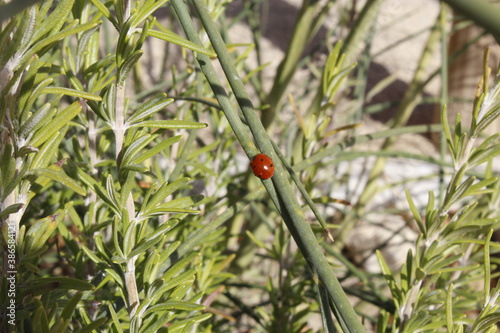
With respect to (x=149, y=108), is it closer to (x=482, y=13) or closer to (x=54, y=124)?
(x=54, y=124)

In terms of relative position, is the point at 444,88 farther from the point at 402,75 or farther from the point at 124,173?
the point at 402,75

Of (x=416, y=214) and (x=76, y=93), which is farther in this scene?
(x=416, y=214)

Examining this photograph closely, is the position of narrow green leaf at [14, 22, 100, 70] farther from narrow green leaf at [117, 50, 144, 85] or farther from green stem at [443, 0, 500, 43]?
green stem at [443, 0, 500, 43]

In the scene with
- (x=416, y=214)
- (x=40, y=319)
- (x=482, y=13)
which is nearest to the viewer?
(x=482, y=13)

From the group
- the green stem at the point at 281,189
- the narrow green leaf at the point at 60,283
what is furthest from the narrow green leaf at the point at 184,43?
the narrow green leaf at the point at 60,283

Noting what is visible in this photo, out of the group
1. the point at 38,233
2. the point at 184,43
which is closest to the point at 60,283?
the point at 38,233

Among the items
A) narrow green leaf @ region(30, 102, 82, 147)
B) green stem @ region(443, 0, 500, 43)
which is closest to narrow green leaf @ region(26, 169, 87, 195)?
Answer: narrow green leaf @ region(30, 102, 82, 147)

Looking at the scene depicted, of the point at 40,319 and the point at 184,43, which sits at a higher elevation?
the point at 184,43

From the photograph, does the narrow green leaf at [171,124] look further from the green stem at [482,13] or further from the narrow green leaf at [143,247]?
the green stem at [482,13]

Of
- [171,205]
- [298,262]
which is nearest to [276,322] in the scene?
[298,262]
